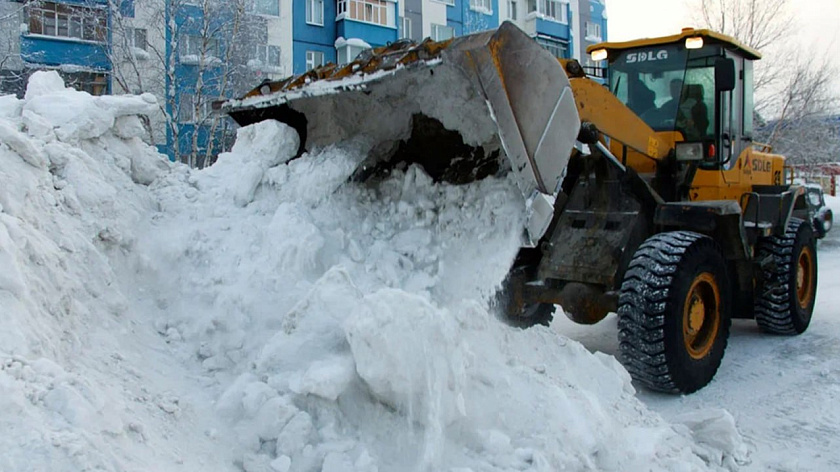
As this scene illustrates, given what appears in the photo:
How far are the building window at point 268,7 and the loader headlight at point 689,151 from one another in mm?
19470

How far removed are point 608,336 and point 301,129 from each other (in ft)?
11.8

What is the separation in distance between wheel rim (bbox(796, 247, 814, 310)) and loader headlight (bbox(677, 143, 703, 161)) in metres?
2.29

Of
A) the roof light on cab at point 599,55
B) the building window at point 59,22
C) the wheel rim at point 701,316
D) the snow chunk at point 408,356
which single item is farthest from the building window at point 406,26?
the snow chunk at point 408,356

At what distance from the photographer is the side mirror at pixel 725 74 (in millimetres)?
5385

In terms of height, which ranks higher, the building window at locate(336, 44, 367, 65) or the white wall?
the white wall

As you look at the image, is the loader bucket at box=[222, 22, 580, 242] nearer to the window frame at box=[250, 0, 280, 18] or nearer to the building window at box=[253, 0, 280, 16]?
the window frame at box=[250, 0, 280, 18]

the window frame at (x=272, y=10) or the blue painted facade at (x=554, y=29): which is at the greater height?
the blue painted facade at (x=554, y=29)

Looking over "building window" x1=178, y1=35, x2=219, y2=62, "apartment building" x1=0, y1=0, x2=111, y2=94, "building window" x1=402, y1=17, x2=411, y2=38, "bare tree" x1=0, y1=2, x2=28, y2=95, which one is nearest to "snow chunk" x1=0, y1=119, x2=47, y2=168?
"apartment building" x1=0, y1=0, x2=111, y2=94

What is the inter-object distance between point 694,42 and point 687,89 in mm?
402

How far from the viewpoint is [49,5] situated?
20125mm

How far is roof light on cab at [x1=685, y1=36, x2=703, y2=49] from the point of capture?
550 cm

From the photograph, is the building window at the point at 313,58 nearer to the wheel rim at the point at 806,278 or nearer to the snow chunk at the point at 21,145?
the wheel rim at the point at 806,278

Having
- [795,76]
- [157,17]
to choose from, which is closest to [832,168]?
[795,76]

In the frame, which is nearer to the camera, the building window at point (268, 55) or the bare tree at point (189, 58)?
the bare tree at point (189, 58)
